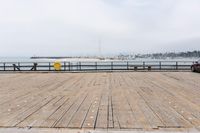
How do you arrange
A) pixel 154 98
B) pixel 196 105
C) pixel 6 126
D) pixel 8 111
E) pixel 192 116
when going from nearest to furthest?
pixel 6 126 < pixel 192 116 < pixel 8 111 < pixel 196 105 < pixel 154 98

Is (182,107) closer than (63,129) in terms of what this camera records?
No

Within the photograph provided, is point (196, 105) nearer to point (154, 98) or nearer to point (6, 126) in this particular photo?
point (154, 98)

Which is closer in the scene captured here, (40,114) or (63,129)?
(63,129)

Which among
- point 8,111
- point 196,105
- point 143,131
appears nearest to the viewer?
point 143,131

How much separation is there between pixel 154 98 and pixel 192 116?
2.72 metres

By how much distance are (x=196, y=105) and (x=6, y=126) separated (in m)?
5.01

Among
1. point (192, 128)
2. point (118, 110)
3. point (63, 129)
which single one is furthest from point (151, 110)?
point (63, 129)

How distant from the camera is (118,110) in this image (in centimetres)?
734

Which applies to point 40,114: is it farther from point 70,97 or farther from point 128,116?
point 70,97

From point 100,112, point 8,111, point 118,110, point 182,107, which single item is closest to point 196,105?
point 182,107

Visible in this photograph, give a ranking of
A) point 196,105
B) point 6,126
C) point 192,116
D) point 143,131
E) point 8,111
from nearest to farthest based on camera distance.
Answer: point 143,131
point 6,126
point 192,116
point 8,111
point 196,105

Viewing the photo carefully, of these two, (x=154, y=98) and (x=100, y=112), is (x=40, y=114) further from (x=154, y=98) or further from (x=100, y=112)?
(x=154, y=98)

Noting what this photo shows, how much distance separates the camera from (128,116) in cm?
664

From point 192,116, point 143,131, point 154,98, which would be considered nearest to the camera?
point 143,131
